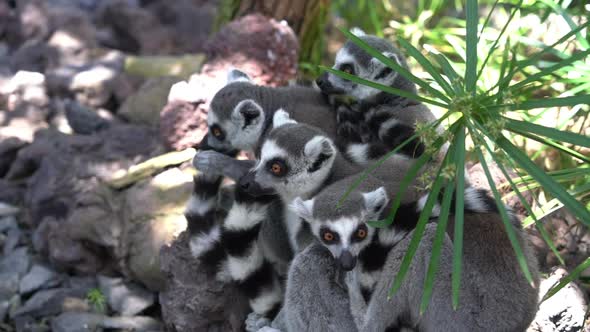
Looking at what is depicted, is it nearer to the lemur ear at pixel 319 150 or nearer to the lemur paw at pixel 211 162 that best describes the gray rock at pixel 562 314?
the lemur ear at pixel 319 150

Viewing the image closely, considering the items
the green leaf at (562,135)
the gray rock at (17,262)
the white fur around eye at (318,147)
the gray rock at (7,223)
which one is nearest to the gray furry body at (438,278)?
the white fur around eye at (318,147)

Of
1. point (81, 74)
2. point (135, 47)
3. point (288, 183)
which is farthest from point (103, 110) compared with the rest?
point (288, 183)

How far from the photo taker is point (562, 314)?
4.39m

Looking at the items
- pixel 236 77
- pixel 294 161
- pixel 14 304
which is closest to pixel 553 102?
pixel 294 161

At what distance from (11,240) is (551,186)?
4.53m

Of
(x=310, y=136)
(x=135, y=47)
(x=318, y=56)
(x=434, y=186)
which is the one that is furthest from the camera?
(x=135, y=47)

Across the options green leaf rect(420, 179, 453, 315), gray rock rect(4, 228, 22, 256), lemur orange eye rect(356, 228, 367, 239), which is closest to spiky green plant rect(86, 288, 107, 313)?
gray rock rect(4, 228, 22, 256)

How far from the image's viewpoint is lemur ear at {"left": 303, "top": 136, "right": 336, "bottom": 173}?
13.9ft

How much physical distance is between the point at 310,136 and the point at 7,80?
4.66 metres

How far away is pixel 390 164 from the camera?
436 cm

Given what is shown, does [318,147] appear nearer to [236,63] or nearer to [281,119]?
[281,119]

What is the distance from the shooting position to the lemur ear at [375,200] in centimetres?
384

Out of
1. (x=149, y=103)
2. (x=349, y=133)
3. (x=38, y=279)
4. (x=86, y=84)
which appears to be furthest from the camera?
(x=86, y=84)

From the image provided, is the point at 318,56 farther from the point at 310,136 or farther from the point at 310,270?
the point at 310,270
